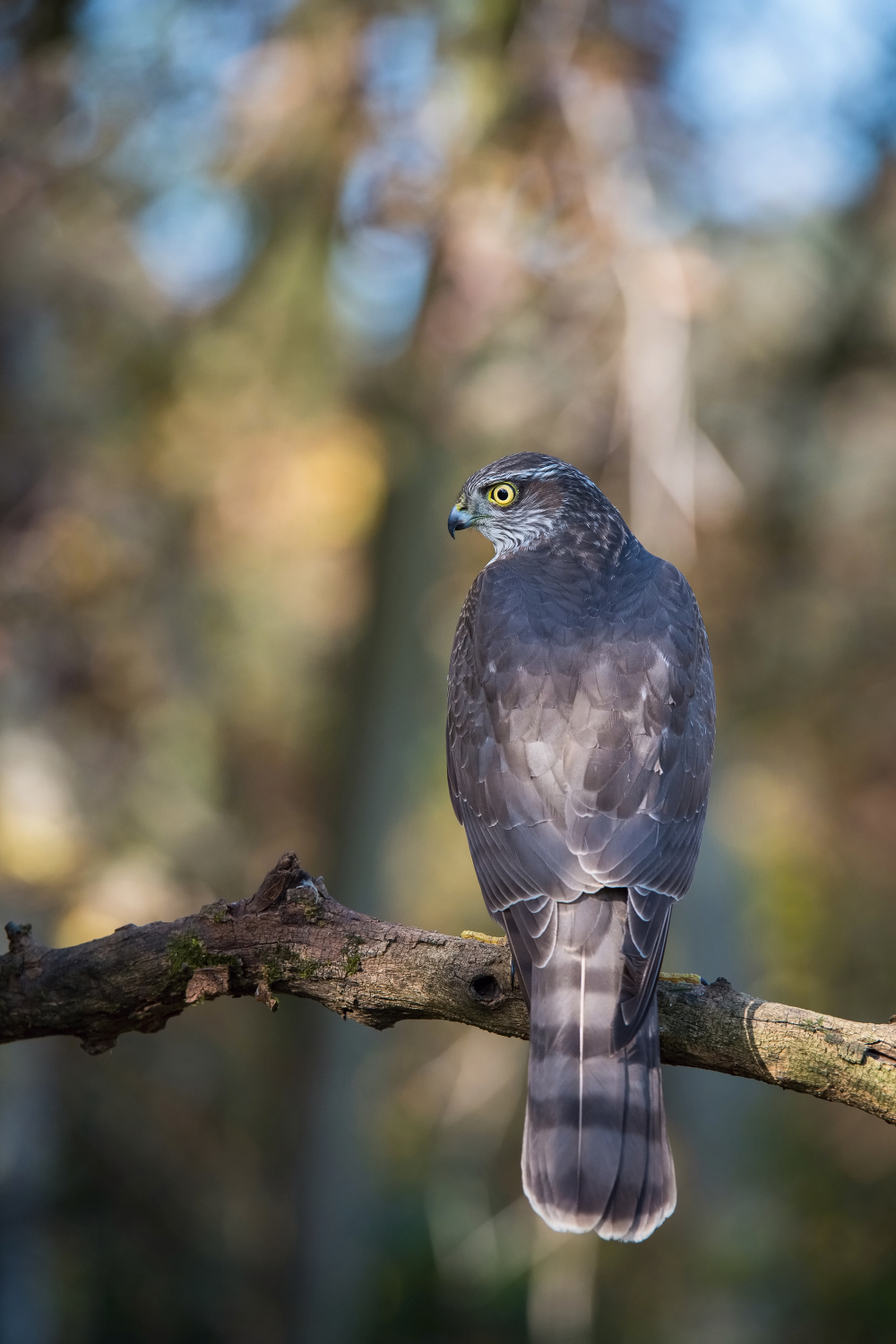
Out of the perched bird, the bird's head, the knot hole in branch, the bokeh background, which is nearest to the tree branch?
the knot hole in branch

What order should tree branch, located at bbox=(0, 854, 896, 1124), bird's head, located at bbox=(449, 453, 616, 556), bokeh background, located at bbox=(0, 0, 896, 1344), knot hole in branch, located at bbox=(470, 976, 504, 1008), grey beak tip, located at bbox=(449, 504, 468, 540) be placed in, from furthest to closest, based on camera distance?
bokeh background, located at bbox=(0, 0, 896, 1344)
grey beak tip, located at bbox=(449, 504, 468, 540)
bird's head, located at bbox=(449, 453, 616, 556)
knot hole in branch, located at bbox=(470, 976, 504, 1008)
tree branch, located at bbox=(0, 854, 896, 1124)

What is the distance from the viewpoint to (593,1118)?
9.70 feet

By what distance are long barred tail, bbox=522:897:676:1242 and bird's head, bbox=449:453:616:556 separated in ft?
6.69

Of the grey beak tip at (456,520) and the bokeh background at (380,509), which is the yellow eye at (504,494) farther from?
the bokeh background at (380,509)

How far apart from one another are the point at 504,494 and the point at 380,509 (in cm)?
436

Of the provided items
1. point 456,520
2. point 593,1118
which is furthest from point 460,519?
point 593,1118

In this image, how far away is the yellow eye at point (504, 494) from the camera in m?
4.76

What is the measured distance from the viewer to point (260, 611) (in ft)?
42.5

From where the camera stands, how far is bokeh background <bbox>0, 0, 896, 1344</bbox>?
322 inches

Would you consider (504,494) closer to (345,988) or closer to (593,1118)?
(345,988)

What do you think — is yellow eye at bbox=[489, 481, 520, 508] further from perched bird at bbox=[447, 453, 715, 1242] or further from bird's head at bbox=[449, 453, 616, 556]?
perched bird at bbox=[447, 453, 715, 1242]

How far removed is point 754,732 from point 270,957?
27.9 feet

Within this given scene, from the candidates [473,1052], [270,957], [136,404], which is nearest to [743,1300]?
[473,1052]

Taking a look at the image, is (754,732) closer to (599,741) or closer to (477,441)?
(477,441)
